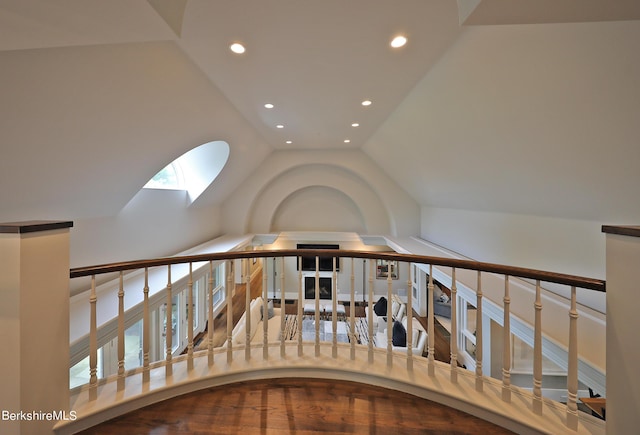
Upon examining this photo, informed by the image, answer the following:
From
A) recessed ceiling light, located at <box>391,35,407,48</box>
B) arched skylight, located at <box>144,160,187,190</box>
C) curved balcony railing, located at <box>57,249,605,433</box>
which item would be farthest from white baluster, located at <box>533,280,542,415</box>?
arched skylight, located at <box>144,160,187,190</box>

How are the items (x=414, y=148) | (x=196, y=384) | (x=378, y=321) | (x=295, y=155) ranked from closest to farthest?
(x=196, y=384) → (x=414, y=148) → (x=378, y=321) → (x=295, y=155)

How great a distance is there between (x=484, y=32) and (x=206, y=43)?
86.2 inches

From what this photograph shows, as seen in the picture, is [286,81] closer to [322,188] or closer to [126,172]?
[126,172]

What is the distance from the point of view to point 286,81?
8.24 feet

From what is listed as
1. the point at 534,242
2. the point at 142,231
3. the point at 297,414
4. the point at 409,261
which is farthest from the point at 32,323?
the point at 534,242

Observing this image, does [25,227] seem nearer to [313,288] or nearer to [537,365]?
[537,365]

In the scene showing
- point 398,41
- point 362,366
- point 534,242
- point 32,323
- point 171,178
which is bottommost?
point 362,366

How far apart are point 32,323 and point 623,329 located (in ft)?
8.16

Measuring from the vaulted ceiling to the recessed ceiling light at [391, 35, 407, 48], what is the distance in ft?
0.20

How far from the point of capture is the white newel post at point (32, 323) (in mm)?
979

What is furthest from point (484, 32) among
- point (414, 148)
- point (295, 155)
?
point (295, 155)

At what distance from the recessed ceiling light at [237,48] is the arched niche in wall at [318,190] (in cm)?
416

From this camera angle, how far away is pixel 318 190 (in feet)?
22.1

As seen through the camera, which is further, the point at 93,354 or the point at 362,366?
the point at 362,366
